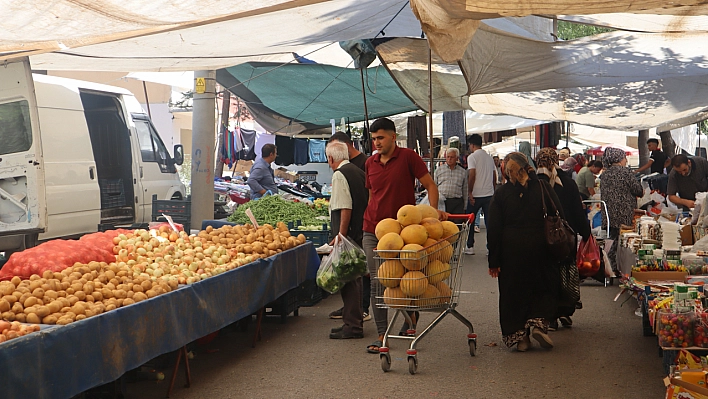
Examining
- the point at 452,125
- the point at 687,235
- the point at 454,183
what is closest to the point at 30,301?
the point at 687,235

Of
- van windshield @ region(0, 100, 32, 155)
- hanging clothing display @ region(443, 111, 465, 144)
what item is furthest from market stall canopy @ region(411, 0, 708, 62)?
hanging clothing display @ region(443, 111, 465, 144)

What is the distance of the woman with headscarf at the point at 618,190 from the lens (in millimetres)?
11547

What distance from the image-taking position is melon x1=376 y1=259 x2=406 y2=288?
21.3ft

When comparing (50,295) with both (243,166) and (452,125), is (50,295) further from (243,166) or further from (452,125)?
(243,166)

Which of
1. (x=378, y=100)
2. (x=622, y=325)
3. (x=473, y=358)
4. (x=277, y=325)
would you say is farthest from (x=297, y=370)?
(x=378, y=100)

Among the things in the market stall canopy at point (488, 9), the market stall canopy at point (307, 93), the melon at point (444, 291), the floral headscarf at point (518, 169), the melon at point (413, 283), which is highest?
the market stall canopy at point (307, 93)

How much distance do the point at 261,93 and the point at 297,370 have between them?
11.0 m

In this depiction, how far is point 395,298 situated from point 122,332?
7.68 feet

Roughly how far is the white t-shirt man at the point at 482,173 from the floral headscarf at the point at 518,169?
304 inches

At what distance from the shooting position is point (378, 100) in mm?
18891

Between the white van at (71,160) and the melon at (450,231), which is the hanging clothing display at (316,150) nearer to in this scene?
the white van at (71,160)

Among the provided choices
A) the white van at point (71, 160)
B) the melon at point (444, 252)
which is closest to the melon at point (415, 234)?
the melon at point (444, 252)

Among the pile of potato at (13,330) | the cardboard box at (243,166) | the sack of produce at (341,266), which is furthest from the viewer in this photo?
the cardboard box at (243,166)

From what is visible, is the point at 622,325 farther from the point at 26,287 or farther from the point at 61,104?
the point at 61,104
